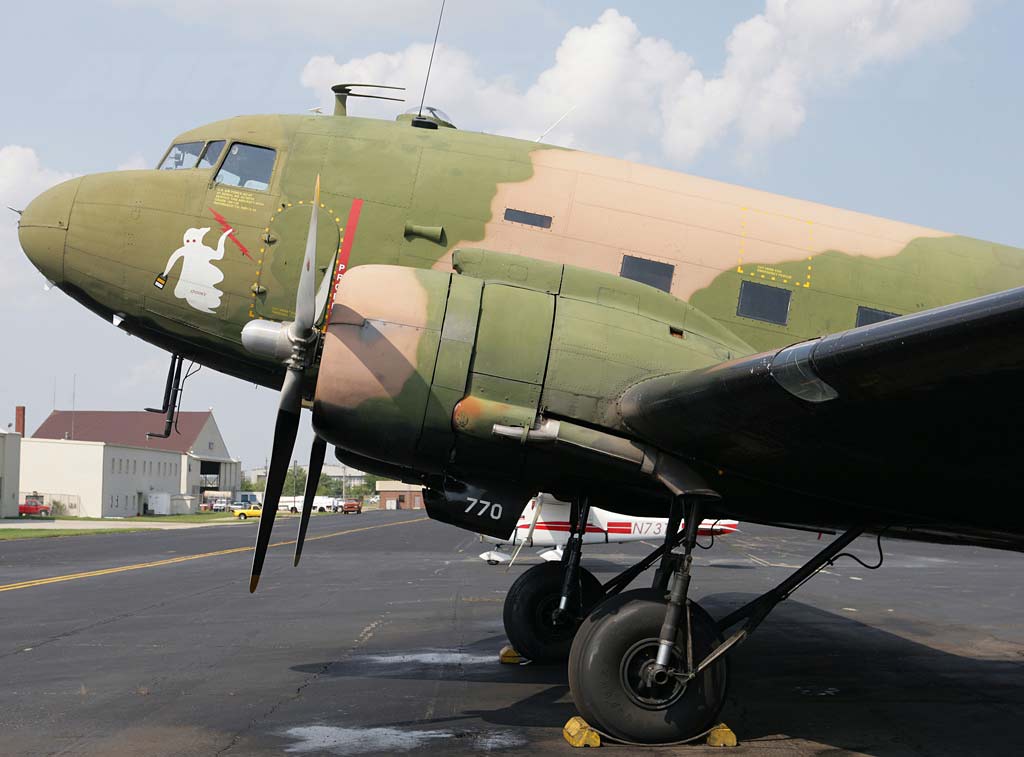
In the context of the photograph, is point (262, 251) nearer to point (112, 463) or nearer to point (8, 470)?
point (8, 470)

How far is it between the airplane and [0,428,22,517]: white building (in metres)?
70.5

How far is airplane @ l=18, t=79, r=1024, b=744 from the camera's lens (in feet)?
22.7

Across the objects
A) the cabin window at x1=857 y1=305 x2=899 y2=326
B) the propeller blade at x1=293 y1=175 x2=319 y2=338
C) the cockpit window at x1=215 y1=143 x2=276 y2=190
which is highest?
the cockpit window at x1=215 y1=143 x2=276 y2=190

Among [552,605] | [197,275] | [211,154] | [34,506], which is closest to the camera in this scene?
[197,275]

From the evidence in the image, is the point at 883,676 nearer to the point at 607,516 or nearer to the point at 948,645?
the point at 948,645

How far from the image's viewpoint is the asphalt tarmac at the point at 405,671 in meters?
7.65

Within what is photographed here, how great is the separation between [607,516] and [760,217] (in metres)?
15.2

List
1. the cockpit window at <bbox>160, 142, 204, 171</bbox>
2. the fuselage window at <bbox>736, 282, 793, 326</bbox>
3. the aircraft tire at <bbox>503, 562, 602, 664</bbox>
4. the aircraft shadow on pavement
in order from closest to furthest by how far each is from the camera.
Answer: the aircraft shadow on pavement < the fuselage window at <bbox>736, 282, 793, 326</bbox> < the cockpit window at <bbox>160, 142, 204, 171</bbox> < the aircraft tire at <bbox>503, 562, 602, 664</bbox>

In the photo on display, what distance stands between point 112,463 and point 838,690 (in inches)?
3653

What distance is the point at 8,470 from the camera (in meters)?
72.6

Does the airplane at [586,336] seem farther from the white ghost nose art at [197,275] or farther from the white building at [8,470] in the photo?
the white building at [8,470]

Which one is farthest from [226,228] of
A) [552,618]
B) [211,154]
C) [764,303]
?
[552,618]

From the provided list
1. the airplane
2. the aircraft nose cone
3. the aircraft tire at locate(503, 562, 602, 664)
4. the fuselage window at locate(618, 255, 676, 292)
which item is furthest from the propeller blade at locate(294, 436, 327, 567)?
the fuselage window at locate(618, 255, 676, 292)

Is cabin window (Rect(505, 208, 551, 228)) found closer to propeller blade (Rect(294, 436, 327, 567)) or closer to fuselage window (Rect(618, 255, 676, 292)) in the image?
fuselage window (Rect(618, 255, 676, 292))
